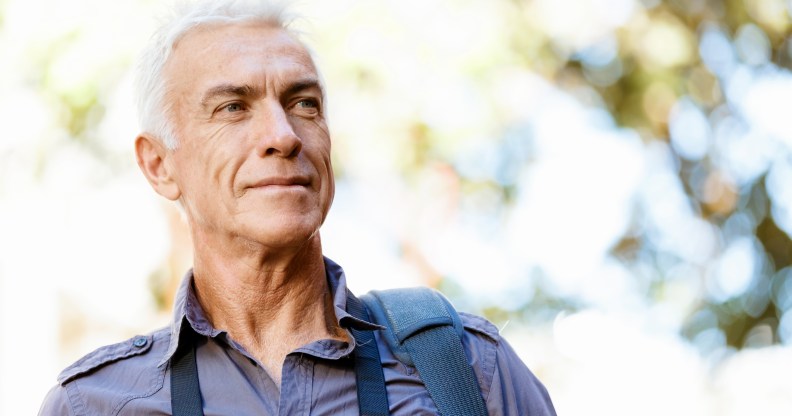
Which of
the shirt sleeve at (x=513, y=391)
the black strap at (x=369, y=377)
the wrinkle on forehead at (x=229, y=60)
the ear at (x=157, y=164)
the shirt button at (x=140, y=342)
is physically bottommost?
the shirt sleeve at (x=513, y=391)

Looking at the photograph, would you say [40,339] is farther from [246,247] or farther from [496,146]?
[246,247]

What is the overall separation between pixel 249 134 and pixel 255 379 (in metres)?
0.54

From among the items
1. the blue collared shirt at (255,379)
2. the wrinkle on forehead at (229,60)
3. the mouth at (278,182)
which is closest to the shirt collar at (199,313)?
the blue collared shirt at (255,379)

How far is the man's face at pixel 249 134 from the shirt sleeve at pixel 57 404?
1.58 feet

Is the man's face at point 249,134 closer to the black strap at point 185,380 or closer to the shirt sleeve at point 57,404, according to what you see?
the black strap at point 185,380

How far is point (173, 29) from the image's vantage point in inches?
109

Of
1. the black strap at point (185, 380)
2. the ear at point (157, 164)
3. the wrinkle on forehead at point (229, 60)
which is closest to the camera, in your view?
the black strap at point (185, 380)

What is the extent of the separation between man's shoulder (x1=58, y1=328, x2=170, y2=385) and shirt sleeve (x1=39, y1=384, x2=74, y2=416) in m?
0.02

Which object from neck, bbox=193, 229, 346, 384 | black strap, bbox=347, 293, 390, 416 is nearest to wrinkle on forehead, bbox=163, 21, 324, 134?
neck, bbox=193, 229, 346, 384

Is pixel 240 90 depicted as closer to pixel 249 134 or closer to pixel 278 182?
pixel 249 134

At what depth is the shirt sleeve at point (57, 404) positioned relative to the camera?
2.54 meters

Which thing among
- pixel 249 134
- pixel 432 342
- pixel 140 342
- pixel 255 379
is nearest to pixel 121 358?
pixel 140 342

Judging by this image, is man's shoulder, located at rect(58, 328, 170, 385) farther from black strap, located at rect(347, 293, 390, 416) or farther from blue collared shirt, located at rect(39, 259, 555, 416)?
black strap, located at rect(347, 293, 390, 416)

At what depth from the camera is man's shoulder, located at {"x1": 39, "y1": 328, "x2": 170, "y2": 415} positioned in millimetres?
2520
